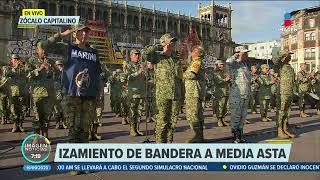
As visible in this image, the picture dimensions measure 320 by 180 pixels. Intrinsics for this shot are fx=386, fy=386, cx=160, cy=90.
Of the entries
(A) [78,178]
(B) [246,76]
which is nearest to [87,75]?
(A) [78,178]

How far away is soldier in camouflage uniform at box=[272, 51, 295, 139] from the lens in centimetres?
834

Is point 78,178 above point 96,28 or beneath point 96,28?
beneath

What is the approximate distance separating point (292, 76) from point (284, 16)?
3.01 meters

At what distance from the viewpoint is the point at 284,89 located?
27.5 ft

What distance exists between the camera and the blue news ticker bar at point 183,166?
13.4 ft

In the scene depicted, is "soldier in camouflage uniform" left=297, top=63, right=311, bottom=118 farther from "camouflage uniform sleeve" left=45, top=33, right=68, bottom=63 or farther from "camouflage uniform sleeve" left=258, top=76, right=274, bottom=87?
"camouflage uniform sleeve" left=45, top=33, right=68, bottom=63

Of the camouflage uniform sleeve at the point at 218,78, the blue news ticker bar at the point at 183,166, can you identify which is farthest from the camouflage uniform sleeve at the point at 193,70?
the camouflage uniform sleeve at the point at 218,78

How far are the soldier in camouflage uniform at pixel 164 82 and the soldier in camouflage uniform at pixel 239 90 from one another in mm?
1930

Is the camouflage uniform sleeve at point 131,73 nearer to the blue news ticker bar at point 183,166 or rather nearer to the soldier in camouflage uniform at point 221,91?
the soldier in camouflage uniform at point 221,91

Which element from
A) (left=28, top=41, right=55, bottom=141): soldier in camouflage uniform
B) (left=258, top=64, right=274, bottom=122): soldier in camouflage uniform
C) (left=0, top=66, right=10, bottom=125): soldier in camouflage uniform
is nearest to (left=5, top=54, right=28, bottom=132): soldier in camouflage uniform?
(left=0, top=66, right=10, bottom=125): soldier in camouflage uniform

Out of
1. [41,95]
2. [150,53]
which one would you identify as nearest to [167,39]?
[150,53]

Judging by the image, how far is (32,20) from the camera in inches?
189

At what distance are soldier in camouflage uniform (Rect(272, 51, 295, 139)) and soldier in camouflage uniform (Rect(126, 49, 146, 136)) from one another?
303cm

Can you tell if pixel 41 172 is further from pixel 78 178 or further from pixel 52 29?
pixel 52 29
